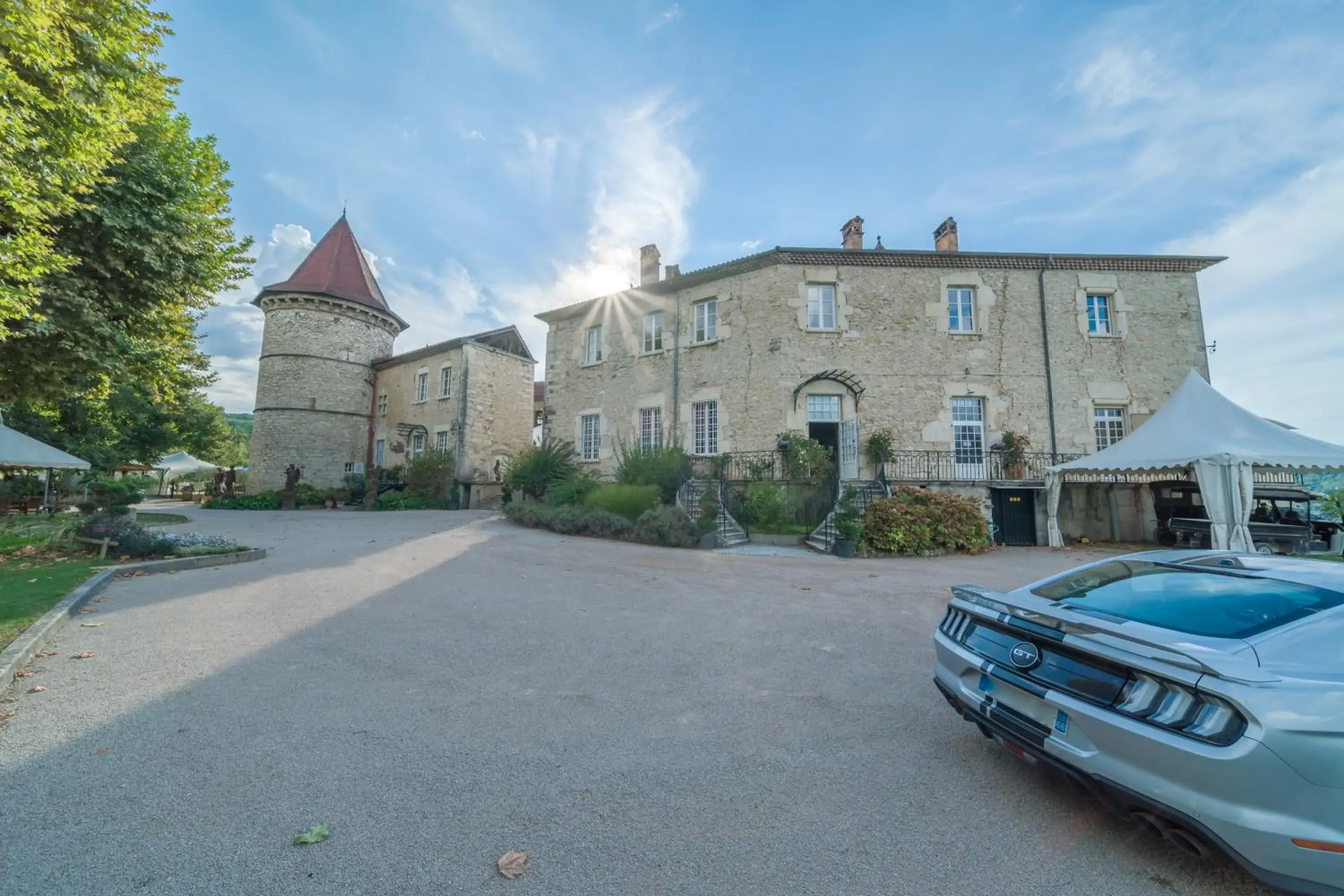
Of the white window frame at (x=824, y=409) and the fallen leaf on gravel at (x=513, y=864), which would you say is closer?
the fallen leaf on gravel at (x=513, y=864)

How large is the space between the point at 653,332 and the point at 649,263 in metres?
3.23

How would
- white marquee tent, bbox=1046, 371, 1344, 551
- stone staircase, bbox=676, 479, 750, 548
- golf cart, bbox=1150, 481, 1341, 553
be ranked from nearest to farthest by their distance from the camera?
1. white marquee tent, bbox=1046, 371, 1344, 551
2. golf cart, bbox=1150, 481, 1341, 553
3. stone staircase, bbox=676, 479, 750, 548

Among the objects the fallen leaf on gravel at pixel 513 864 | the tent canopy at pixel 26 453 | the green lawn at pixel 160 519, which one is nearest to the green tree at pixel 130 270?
the tent canopy at pixel 26 453

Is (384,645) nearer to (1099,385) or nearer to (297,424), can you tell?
(1099,385)

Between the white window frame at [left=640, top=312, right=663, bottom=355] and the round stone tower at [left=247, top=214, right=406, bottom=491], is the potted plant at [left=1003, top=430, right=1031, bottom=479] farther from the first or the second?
the round stone tower at [left=247, top=214, right=406, bottom=491]

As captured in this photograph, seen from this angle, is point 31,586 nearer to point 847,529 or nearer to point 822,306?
point 847,529

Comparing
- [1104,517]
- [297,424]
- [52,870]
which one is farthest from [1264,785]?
[297,424]

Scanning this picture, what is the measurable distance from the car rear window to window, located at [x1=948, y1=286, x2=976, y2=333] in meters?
14.9

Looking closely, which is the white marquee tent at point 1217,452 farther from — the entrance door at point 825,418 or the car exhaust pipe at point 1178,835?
the car exhaust pipe at point 1178,835

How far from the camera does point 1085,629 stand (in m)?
2.40

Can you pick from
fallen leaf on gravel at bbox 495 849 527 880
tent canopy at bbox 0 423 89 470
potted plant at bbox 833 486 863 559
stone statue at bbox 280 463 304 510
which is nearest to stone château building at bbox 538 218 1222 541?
potted plant at bbox 833 486 863 559

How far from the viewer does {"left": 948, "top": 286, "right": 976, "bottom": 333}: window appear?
1631 centimetres

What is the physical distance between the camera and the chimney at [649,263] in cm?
2005

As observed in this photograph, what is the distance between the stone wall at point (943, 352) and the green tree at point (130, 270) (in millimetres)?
12204
